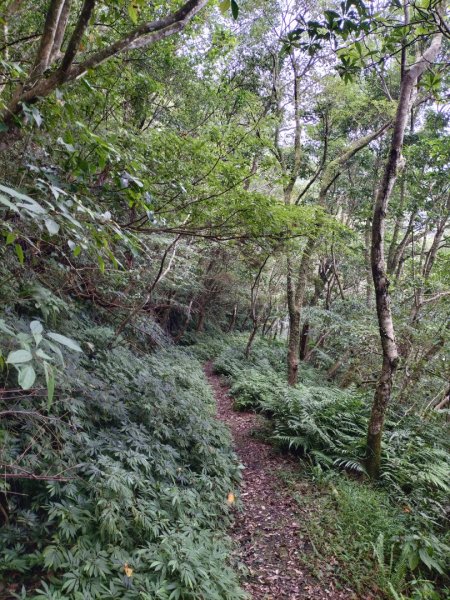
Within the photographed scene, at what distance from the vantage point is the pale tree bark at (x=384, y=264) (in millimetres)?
4770

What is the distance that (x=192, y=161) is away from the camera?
467cm

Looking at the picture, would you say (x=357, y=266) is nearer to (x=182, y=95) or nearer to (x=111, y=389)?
(x=182, y=95)

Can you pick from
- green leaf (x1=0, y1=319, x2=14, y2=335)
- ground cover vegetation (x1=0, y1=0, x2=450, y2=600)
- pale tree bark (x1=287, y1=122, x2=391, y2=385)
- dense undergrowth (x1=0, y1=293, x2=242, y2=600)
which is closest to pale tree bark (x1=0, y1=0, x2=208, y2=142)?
ground cover vegetation (x1=0, y1=0, x2=450, y2=600)

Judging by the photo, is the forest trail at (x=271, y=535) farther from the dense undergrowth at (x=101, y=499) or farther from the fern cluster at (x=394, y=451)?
the fern cluster at (x=394, y=451)

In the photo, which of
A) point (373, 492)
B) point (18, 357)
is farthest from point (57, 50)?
point (373, 492)

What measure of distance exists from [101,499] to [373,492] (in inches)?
154

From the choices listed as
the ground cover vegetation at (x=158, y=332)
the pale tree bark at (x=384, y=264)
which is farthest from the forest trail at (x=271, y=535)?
the pale tree bark at (x=384, y=264)

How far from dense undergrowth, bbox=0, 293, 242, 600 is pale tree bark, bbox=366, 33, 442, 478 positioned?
237cm

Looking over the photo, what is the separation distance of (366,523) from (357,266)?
49.5 ft

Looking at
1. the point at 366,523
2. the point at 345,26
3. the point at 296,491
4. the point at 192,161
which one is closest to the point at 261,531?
the point at 296,491

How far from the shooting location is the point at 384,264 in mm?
5125

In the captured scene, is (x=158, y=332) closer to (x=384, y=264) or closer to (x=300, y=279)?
(x=300, y=279)

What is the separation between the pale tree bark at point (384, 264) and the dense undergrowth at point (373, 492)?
18.2 inches

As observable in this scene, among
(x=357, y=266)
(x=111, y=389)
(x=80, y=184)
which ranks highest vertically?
(x=357, y=266)
